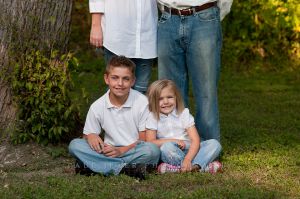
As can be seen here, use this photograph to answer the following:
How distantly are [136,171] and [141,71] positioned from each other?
849mm

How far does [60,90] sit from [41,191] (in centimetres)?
135

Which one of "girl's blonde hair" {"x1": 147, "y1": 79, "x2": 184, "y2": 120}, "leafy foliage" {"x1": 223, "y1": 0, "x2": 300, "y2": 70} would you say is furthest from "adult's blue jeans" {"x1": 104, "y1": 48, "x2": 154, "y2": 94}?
"leafy foliage" {"x1": 223, "y1": 0, "x2": 300, "y2": 70}

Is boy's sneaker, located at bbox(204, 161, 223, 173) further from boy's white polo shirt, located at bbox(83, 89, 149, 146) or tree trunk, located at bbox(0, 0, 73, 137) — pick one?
tree trunk, located at bbox(0, 0, 73, 137)

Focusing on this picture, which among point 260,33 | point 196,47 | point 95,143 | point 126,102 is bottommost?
point 95,143

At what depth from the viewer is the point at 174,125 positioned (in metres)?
6.07

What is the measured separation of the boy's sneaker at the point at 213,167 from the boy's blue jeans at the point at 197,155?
2cm

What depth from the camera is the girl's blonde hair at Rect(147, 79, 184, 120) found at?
5969 millimetres

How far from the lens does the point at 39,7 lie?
636 centimetres

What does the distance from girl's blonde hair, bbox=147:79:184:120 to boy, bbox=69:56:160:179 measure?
0.05 meters

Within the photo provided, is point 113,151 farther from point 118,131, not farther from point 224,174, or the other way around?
point 224,174

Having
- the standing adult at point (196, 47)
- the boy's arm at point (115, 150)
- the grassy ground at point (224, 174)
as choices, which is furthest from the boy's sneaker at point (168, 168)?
the standing adult at point (196, 47)

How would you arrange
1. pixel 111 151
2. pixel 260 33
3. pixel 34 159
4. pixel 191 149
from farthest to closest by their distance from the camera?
pixel 260 33, pixel 34 159, pixel 191 149, pixel 111 151

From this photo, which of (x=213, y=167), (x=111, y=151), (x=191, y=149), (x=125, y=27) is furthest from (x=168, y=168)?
(x=125, y=27)

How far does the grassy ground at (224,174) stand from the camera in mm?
5254
